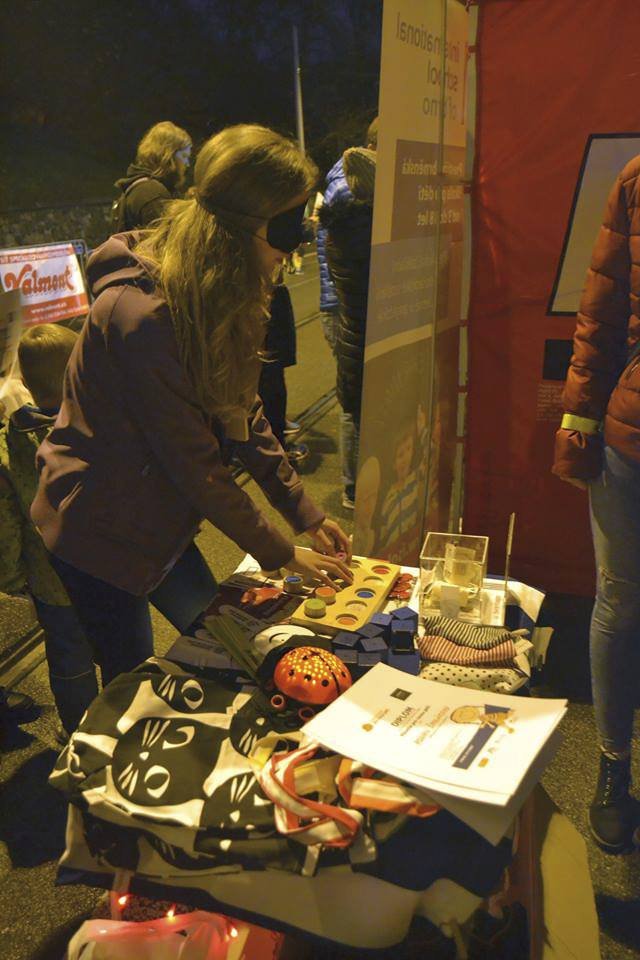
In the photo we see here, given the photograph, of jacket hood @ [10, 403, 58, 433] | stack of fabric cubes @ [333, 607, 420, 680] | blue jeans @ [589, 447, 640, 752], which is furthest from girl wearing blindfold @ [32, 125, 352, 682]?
blue jeans @ [589, 447, 640, 752]

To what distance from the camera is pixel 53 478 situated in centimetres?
158

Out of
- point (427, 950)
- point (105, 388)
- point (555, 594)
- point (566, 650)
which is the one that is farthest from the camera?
point (555, 594)

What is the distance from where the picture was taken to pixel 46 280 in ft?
16.2

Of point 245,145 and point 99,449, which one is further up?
point 245,145

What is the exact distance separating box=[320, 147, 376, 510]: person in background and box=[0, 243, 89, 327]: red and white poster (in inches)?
76.9

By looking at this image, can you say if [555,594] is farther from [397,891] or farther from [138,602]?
[397,891]

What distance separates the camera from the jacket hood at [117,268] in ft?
4.72

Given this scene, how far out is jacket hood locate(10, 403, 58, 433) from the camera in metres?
2.19

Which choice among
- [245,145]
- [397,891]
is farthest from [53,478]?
[397,891]

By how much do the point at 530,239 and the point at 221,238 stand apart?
175 cm

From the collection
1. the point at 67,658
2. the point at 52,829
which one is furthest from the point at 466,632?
the point at 52,829

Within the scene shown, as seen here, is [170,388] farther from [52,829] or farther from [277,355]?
[277,355]

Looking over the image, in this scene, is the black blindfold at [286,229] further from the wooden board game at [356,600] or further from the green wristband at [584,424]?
the green wristband at [584,424]

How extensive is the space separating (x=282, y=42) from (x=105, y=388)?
108ft
